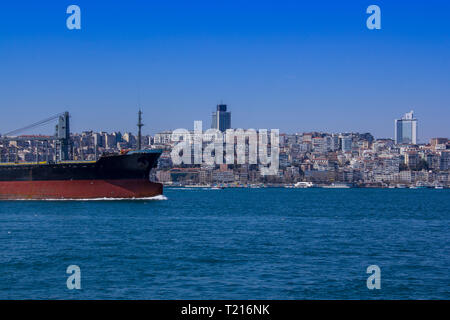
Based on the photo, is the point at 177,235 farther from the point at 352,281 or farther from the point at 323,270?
the point at 352,281

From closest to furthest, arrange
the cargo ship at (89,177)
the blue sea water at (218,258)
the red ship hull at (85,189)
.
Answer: the blue sea water at (218,258) < the cargo ship at (89,177) < the red ship hull at (85,189)

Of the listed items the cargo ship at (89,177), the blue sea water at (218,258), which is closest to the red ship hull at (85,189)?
the cargo ship at (89,177)

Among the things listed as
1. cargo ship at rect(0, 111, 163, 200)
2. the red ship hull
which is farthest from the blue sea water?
the red ship hull

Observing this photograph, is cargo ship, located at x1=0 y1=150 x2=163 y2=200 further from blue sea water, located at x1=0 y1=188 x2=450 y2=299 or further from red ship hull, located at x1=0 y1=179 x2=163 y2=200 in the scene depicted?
blue sea water, located at x1=0 y1=188 x2=450 y2=299

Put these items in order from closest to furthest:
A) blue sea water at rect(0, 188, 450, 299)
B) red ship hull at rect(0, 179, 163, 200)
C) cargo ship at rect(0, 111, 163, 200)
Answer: blue sea water at rect(0, 188, 450, 299)
cargo ship at rect(0, 111, 163, 200)
red ship hull at rect(0, 179, 163, 200)

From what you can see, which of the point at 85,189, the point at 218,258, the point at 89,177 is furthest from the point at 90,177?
the point at 218,258

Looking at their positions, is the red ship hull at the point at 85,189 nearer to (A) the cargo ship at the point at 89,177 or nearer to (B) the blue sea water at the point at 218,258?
(A) the cargo ship at the point at 89,177

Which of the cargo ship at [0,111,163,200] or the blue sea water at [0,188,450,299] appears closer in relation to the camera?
the blue sea water at [0,188,450,299]

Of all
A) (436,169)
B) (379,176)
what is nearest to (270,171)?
(379,176)
